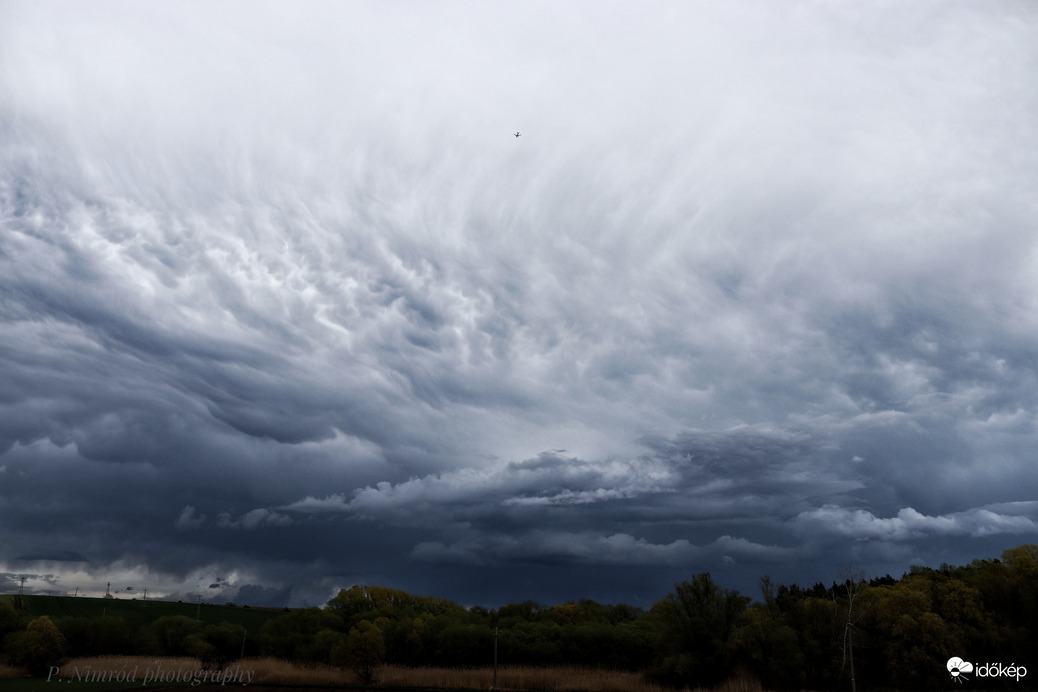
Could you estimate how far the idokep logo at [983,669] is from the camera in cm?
6125

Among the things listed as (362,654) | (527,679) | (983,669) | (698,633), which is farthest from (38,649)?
(983,669)

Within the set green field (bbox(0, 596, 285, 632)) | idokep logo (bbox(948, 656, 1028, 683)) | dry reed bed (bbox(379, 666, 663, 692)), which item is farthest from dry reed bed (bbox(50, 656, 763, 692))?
green field (bbox(0, 596, 285, 632))

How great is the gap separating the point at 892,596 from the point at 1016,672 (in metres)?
12.6

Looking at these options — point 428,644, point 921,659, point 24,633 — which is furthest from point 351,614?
point 921,659

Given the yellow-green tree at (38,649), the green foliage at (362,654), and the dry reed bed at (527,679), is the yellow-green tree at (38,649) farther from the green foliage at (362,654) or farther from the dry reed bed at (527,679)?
the dry reed bed at (527,679)

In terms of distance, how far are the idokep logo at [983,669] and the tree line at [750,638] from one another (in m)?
0.80

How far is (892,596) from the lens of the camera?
222ft

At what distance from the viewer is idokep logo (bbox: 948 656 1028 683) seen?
Answer: 61250 millimetres

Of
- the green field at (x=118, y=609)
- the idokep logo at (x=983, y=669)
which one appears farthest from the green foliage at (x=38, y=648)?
the idokep logo at (x=983, y=669)

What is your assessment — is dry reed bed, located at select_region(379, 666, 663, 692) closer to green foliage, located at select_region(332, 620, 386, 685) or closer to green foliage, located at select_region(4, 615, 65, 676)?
green foliage, located at select_region(332, 620, 386, 685)

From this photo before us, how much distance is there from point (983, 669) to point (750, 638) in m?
24.5

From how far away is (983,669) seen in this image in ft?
206

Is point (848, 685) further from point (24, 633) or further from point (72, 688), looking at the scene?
point (24, 633)

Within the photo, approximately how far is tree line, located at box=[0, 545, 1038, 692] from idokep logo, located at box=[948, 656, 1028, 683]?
798 millimetres
